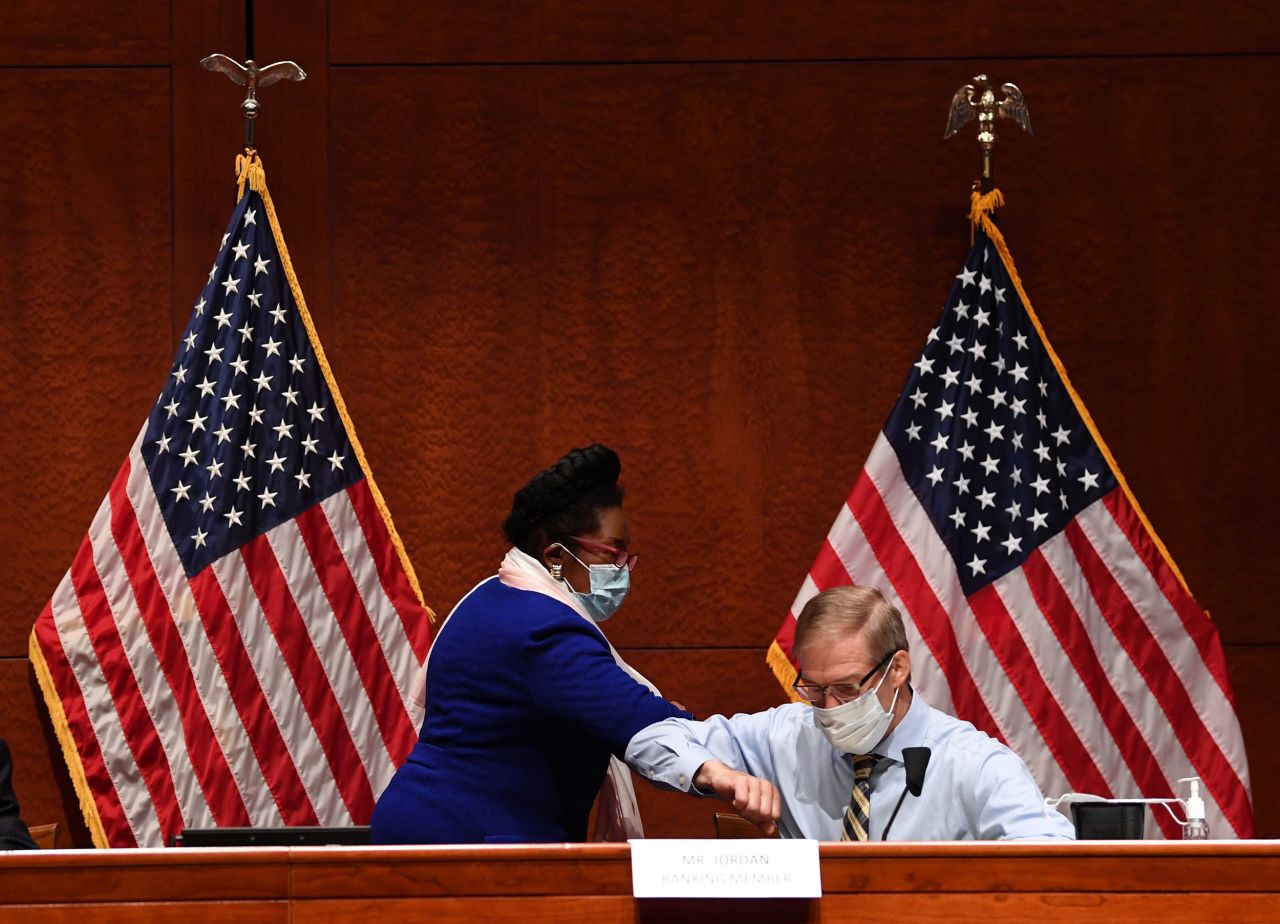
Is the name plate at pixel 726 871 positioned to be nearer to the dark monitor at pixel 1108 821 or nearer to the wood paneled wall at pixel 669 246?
the dark monitor at pixel 1108 821

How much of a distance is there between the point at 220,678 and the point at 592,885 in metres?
1.99

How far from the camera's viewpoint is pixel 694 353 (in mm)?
4332

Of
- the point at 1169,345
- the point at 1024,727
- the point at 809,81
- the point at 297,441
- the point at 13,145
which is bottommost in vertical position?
the point at 1024,727

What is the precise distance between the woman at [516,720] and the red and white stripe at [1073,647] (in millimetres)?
1246

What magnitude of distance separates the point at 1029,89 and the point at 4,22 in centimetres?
283

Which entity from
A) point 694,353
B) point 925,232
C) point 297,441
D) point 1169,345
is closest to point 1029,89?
point 925,232

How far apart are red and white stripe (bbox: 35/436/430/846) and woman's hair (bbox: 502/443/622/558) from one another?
109 cm

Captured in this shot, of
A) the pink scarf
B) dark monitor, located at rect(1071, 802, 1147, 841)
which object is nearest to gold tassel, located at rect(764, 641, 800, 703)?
the pink scarf

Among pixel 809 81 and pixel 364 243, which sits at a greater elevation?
pixel 809 81

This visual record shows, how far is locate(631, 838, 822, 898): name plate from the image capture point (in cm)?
216

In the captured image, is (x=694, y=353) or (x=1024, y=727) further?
(x=694, y=353)

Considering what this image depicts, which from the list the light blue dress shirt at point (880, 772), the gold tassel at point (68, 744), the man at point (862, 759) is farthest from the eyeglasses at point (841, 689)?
the gold tassel at point (68, 744)

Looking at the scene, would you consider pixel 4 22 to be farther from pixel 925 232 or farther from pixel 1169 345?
pixel 1169 345

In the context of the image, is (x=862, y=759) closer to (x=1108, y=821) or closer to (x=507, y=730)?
(x=1108, y=821)
